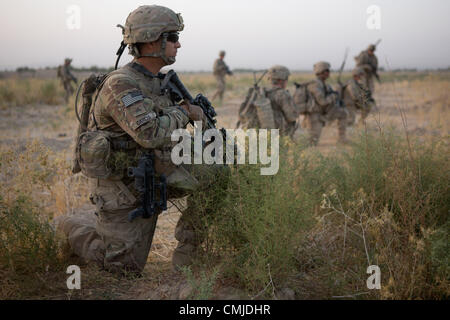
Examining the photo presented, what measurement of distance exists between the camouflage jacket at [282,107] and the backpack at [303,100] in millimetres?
1374

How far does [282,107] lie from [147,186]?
4.30m

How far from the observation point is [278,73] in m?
6.53

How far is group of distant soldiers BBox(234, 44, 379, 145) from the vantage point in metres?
6.53

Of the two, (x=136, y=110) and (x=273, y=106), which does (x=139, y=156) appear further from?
(x=273, y=106)

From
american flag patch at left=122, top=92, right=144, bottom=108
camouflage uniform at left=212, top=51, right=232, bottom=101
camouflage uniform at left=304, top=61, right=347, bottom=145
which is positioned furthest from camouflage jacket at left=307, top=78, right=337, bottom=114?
camouflage uniform at left=212, top=51, right=232, bottom=101

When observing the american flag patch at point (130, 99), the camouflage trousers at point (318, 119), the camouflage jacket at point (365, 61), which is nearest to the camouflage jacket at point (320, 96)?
the camouflage trousers at point (318, 119)

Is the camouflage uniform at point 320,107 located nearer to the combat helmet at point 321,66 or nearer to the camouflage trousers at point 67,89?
the combat helmet at point 321,66

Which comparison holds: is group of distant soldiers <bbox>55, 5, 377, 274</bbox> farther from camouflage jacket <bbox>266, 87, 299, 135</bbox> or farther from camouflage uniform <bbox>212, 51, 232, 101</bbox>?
camouflage uniform <bbox>212, 51, 232, 101</bbox>

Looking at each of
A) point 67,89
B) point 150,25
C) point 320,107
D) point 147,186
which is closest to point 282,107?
point 320,107

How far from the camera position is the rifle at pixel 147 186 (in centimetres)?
270

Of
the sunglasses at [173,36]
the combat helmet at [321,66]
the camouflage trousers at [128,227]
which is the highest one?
the combat helmet at [321,66]

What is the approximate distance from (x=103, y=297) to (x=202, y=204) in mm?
909

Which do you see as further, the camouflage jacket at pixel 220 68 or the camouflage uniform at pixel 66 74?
the camouflage jacket at pixel 220 68
